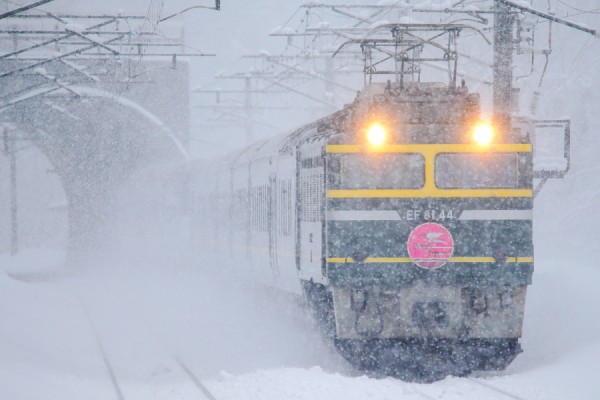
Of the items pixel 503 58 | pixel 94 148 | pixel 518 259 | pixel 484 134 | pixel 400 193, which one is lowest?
pixel 518 259

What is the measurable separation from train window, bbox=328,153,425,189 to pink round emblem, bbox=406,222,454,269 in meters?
0.50

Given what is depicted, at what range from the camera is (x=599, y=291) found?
47.7 feet

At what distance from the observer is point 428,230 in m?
12.0

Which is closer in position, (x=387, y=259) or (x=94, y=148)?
(x=387, y=259)

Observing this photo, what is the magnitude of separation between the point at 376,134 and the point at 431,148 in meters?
0.64

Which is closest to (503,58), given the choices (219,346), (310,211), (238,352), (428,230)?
(310,211)

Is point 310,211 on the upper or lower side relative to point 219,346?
upper

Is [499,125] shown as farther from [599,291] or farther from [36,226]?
[36,226]

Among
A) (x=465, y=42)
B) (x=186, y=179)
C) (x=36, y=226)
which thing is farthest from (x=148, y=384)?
(x=36, y=226)

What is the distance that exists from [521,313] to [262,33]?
87.6m

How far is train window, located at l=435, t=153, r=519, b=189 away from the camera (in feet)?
39.4

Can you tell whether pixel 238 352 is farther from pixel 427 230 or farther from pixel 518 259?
pixel 518 259

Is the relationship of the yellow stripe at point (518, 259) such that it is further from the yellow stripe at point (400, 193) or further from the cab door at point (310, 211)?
the cab door at point (310, 211)

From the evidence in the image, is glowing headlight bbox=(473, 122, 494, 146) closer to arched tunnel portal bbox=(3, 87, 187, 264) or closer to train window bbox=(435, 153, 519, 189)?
train window bbox=(435, 153, 519, 189)
